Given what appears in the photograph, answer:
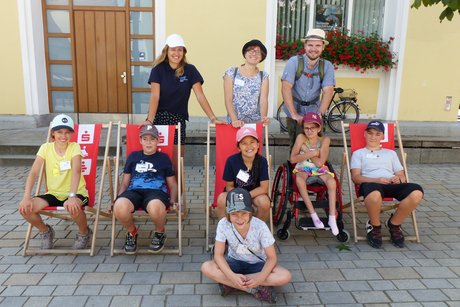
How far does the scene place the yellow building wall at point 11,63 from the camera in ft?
23.8

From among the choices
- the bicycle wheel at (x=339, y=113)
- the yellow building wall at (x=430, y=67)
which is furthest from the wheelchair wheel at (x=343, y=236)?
the yellow building wall at (x=430, y=67)

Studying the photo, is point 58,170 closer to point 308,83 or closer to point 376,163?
point 308,83

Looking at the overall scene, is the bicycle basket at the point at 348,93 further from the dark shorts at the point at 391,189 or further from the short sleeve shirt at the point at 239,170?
the short sleeve shirt at the point at 239,170

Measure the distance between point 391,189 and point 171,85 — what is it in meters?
2.47

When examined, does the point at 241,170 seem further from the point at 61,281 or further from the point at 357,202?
the point at 61,281

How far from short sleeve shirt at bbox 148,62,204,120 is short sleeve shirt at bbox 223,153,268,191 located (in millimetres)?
1009

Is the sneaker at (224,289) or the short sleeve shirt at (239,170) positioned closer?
the sneaker at (224,289)

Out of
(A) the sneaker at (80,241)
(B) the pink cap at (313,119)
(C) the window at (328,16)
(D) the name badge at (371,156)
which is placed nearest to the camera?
(A) the sneaker at (80,241)

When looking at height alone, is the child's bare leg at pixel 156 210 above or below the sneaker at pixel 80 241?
above

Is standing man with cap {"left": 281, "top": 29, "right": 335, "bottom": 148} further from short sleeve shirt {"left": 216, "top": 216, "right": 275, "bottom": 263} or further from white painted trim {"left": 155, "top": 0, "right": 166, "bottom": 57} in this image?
white painted trim {"left": 155, "top": 0, "right": 166, "bottom": 57}

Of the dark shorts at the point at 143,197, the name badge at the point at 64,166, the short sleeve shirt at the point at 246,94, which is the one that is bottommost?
the dark shorts at the point at 143,197

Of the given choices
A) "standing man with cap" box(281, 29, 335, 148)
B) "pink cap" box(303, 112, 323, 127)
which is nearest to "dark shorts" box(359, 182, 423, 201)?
"pink cap" box(303, 112, 323, 127)

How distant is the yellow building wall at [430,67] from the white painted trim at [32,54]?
718 cm

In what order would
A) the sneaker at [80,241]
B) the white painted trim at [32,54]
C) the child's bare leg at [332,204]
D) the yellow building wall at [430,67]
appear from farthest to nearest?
the yellow building wall at [430,67] → the white painted trim at [32,54] → the child's bare leg at [332,204] → the sneaker at [80,241]
